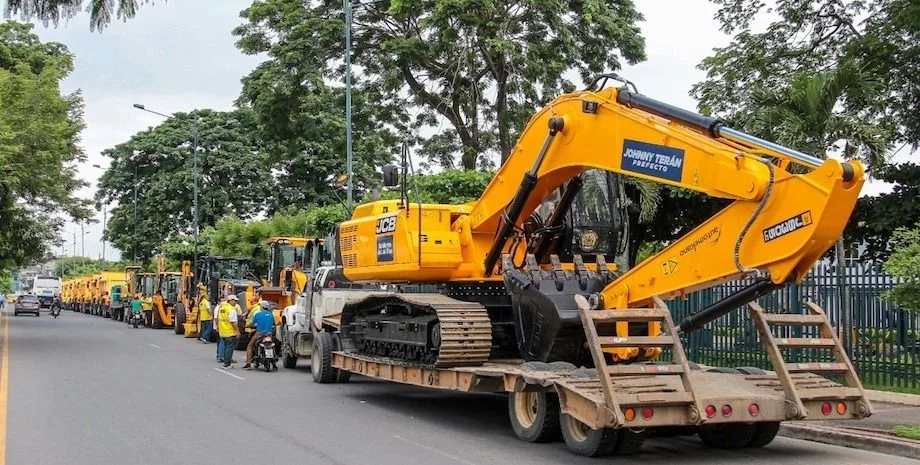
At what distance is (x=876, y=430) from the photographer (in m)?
10.4

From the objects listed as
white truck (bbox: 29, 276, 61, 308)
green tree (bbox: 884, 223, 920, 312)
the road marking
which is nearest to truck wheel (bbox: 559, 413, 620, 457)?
green tree (bbox: 884, 223, 920, 312)

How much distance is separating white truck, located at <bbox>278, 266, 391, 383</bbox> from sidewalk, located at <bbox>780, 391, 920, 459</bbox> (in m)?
6.70

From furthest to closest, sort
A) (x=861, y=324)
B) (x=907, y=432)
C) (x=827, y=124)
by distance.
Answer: (x=827, y=124), (x=861, y=324), (x=907, y=432)

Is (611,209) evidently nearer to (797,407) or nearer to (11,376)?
(797,407)

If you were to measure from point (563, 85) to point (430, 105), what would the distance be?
13.4 feet

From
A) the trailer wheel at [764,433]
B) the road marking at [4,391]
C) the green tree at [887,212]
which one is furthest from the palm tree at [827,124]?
the road marking at [4,391]

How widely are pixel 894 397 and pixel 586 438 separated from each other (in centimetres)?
617

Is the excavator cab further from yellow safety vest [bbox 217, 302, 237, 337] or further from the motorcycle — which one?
yellow safety vest [bbox 217, 302, 237, 337]

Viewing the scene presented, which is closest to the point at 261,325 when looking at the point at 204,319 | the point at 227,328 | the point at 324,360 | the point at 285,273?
the point at 227,328

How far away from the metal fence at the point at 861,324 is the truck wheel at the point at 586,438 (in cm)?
Answer: 365

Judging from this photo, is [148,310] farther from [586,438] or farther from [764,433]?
[764,433]

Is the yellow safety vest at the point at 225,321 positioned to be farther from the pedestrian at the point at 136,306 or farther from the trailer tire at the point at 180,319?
the pedestrian at the point at 136,306

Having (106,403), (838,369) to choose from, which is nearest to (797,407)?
(838,369)

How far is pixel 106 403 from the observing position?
524 inches
